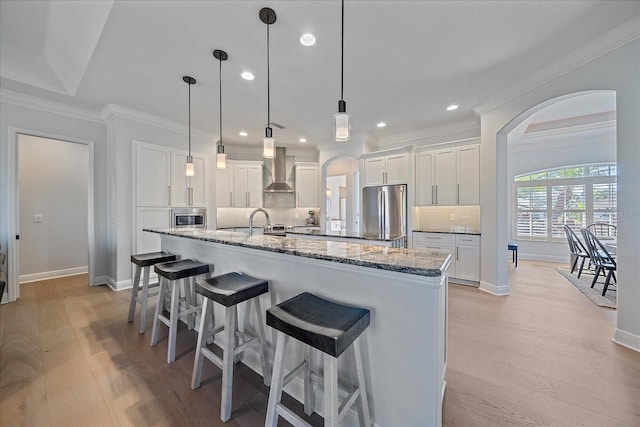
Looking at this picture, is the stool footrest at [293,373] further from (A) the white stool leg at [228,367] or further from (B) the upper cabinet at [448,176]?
(B) the upper cabinet at [448,176]

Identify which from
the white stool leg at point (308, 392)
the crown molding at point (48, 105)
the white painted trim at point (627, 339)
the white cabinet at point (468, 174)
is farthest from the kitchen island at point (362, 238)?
the crown molding at point (48, 105)

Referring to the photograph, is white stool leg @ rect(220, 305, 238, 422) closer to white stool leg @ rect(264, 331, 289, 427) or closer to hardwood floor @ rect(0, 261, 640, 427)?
hardwood floor @ rect(0, 261, 640, 427)

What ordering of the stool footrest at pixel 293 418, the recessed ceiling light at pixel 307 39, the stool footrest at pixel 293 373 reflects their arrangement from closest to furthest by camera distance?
the stool footrest at pixel 293 418 < the stool footrest at pixel 293 373 < the recessed ceiling light at pixel 307 39

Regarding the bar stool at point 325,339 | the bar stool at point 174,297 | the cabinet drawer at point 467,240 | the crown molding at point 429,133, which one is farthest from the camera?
the crown molding at point 429,133

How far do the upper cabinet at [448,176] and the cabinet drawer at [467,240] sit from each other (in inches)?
22.7

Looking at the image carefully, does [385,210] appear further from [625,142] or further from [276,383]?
[276,383]

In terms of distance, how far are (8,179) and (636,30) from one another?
22.5 feet

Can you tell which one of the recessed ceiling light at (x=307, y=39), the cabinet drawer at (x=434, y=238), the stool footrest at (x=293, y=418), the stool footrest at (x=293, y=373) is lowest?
the stool footrest at (x=293, y=418)

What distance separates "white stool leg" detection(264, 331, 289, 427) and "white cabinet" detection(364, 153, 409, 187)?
4041mm

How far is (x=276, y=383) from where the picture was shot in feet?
3.99

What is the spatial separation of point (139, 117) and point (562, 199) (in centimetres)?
879

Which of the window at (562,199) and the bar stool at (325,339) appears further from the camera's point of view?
the window at (562,199)

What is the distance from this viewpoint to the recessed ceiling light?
7.28 feet

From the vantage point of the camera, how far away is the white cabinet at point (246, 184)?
227 inches
